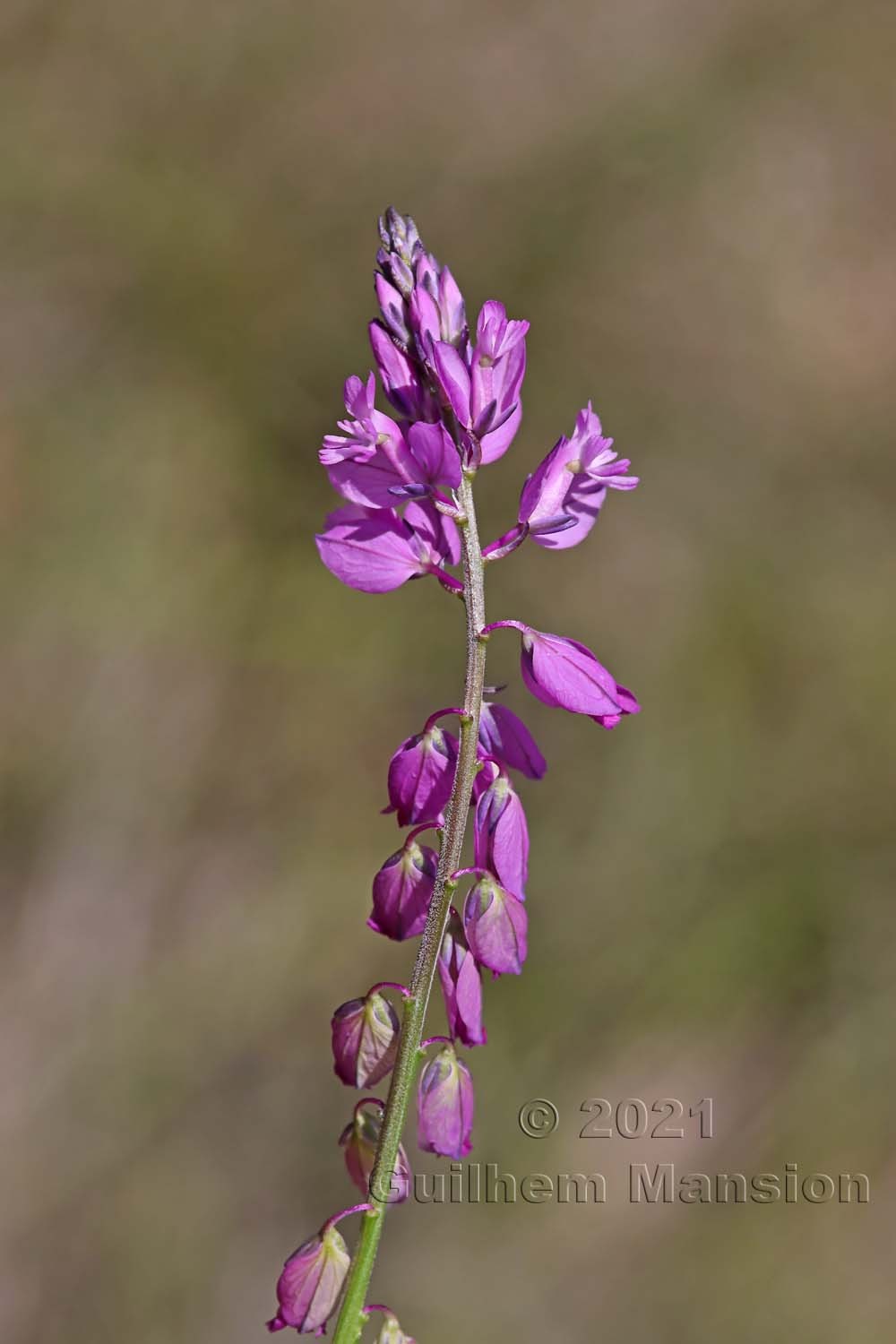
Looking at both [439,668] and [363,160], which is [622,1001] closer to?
[439,668]

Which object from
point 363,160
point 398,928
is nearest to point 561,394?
point 363,160

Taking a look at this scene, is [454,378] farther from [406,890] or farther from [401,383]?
[406,890]

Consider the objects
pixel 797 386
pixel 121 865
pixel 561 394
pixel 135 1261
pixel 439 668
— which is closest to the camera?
pixel 135 1261

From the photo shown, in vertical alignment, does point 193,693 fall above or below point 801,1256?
above
